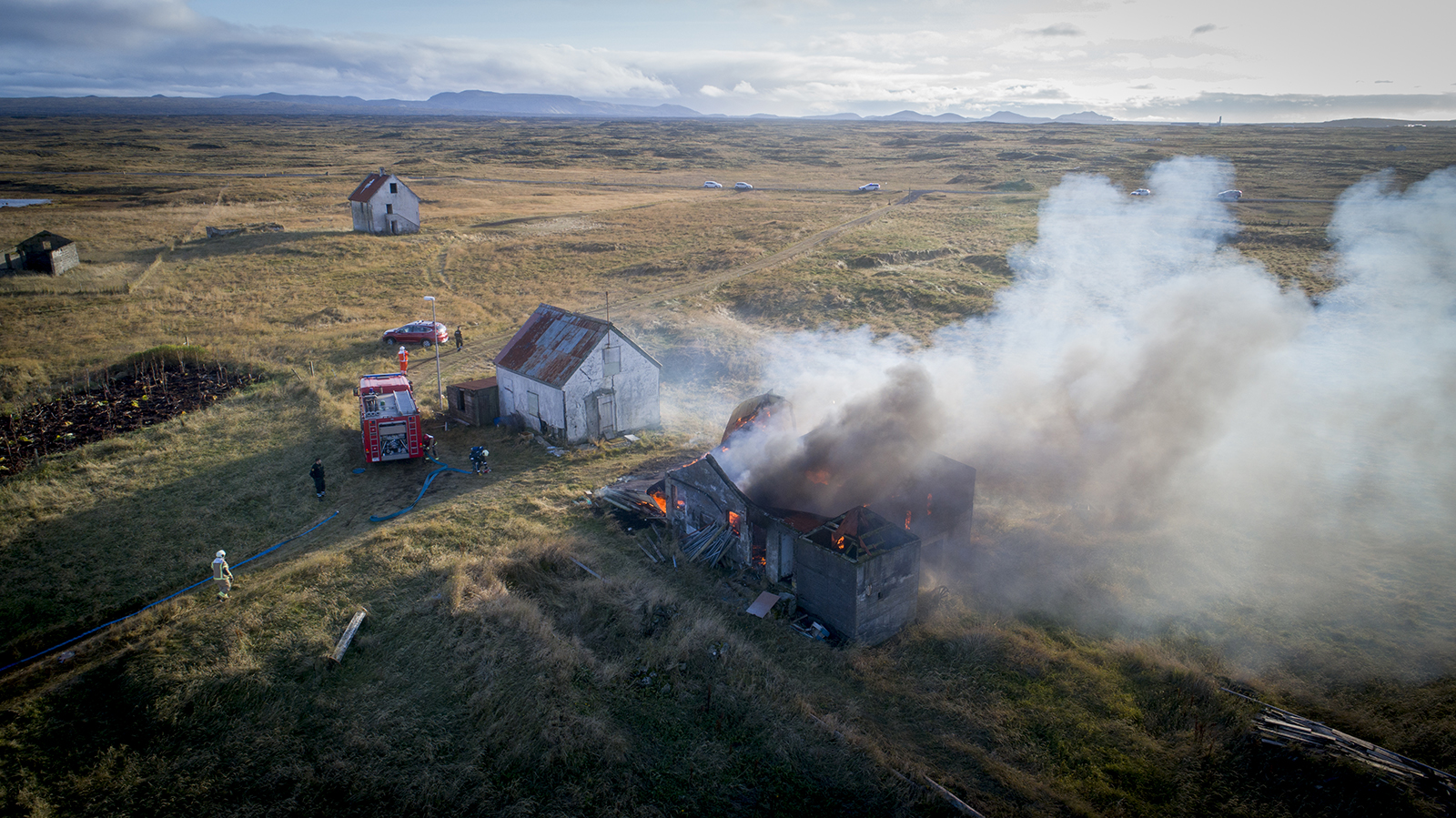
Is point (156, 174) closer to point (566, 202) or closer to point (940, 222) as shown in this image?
point (566, 202)

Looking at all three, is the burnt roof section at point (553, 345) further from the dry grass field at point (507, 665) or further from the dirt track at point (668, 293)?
the dirt track at point (668, 293)

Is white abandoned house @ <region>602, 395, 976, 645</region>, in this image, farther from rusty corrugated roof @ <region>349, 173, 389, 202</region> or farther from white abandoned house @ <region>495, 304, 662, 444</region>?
rusty corrugated roof @ <region>349, 173, 389, 202</region>

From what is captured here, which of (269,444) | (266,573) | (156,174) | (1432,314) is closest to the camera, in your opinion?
Result: (266,573)

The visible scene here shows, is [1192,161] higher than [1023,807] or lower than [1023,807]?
higher

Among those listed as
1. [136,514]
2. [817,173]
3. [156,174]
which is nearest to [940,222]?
[817,173]

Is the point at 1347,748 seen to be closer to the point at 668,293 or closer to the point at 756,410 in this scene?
the point at 756,410

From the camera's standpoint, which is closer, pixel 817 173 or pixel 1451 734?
pixel 1451 734

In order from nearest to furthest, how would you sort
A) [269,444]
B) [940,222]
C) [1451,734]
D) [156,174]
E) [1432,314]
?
[1451,734] < [269,444] < [1432,314] < [940,222] < [156,174]
